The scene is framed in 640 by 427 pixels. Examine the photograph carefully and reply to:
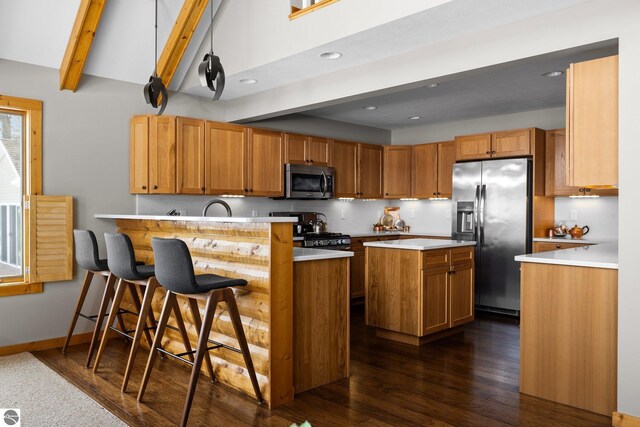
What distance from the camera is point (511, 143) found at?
5.88 metres

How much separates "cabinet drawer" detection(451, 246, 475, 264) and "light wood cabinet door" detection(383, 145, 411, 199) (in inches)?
93.3

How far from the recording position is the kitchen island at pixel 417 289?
4.37 metres

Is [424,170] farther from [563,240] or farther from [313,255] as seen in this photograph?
[313,255]

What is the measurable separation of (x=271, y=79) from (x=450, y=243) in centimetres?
233

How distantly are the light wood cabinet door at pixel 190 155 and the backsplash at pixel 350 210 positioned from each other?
415 millimetres

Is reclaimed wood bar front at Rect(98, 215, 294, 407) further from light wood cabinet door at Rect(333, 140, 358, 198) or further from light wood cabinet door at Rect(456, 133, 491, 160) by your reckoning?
light wood cabinet door at Rect(456, 133, 491, 160)

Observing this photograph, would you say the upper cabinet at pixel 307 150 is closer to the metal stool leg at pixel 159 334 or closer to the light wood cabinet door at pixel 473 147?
the light wood cabinet door at pixel 473 147

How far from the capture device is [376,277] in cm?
468

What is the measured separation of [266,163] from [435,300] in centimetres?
252

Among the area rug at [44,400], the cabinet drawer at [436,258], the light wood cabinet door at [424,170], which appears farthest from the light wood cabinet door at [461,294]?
the area rug at [44,400]

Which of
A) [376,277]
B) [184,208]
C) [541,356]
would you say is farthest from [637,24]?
[184,208]

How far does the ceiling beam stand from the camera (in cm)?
404

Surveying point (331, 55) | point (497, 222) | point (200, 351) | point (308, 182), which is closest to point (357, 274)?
point (308, 182)

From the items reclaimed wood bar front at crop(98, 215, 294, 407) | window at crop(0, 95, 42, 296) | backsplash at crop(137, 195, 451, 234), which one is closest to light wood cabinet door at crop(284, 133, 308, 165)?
backsplash at crop(137, 195, 451, 234)
